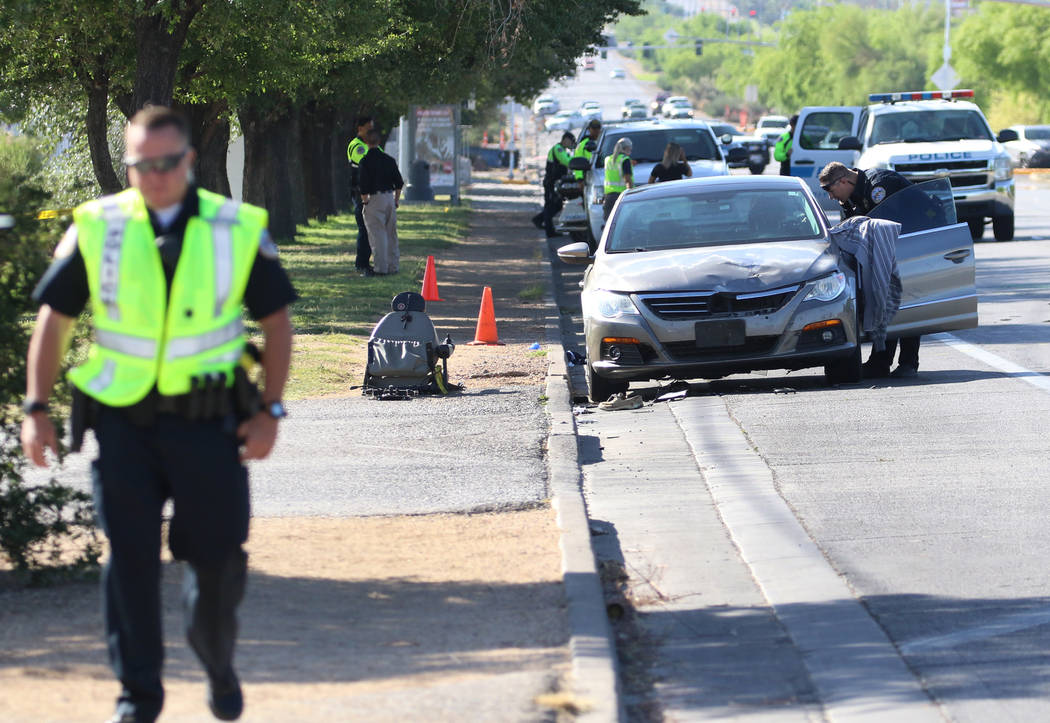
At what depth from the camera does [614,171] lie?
67.2ft

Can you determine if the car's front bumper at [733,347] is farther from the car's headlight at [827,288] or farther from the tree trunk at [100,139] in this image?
the tree trunk at [100,139]

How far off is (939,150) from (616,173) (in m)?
5.80

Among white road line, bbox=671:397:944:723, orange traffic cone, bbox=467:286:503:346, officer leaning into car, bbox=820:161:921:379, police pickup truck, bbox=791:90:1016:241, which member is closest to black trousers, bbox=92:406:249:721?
white road line, bbox=671:397:944:723

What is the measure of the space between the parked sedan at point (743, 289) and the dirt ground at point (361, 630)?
3509mm

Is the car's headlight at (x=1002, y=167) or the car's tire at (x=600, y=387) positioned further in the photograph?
the car's headlight at (x=1002, y=167)

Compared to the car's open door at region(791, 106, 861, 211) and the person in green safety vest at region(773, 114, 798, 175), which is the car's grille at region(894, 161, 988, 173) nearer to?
the car's open door at region(791, 106, 861, 211)

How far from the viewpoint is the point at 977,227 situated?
25422 millimetres

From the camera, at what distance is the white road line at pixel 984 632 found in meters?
5.71

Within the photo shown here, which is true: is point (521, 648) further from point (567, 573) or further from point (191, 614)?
point (191, 614)

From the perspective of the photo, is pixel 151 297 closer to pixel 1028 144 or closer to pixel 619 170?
pixel 619 170

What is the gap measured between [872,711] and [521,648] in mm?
1187

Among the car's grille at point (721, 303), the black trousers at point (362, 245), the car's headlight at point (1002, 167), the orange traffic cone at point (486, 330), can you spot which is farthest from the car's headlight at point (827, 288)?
the car's headlight at point (1002, 167)

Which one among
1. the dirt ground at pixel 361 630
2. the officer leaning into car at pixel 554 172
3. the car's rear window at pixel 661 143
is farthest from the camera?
the officer leaning into car at pixel 554 172

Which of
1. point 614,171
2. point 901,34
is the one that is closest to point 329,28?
point 614,171
